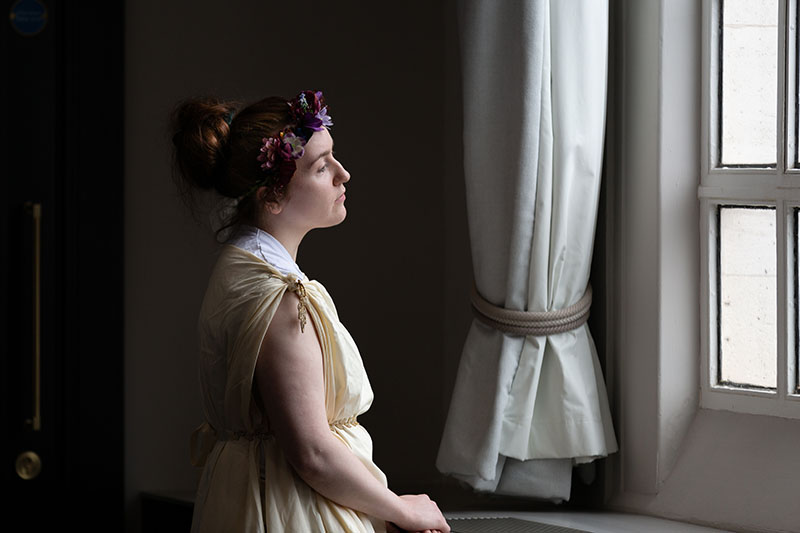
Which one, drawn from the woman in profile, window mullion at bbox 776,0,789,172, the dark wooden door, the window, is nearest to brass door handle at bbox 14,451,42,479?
the dark wooden door

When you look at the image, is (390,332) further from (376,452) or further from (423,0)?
(423,0)

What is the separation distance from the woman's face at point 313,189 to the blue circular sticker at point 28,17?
3.69ft

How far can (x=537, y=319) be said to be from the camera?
1856 millimetres

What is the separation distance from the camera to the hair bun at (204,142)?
1.43 m

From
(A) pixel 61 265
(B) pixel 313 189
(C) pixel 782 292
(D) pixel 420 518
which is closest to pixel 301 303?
(B) pixel 313 189

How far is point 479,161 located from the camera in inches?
75.0

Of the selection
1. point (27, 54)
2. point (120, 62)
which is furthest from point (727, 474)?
point (27, 54)

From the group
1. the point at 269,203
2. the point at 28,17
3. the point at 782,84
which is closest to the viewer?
the point at 269,203

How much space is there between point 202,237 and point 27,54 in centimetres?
58

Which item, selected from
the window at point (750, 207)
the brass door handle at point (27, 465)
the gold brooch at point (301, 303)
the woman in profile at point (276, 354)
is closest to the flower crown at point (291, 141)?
the woman in profile at point (276, 354)

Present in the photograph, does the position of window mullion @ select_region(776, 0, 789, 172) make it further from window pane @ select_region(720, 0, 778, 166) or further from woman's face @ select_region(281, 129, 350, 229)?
woman's face @ select_region(281, 129, 350, 229)

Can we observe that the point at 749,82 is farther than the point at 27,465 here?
No

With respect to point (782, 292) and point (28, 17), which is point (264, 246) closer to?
point (782, 292)

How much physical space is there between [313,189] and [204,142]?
0.56 ft
